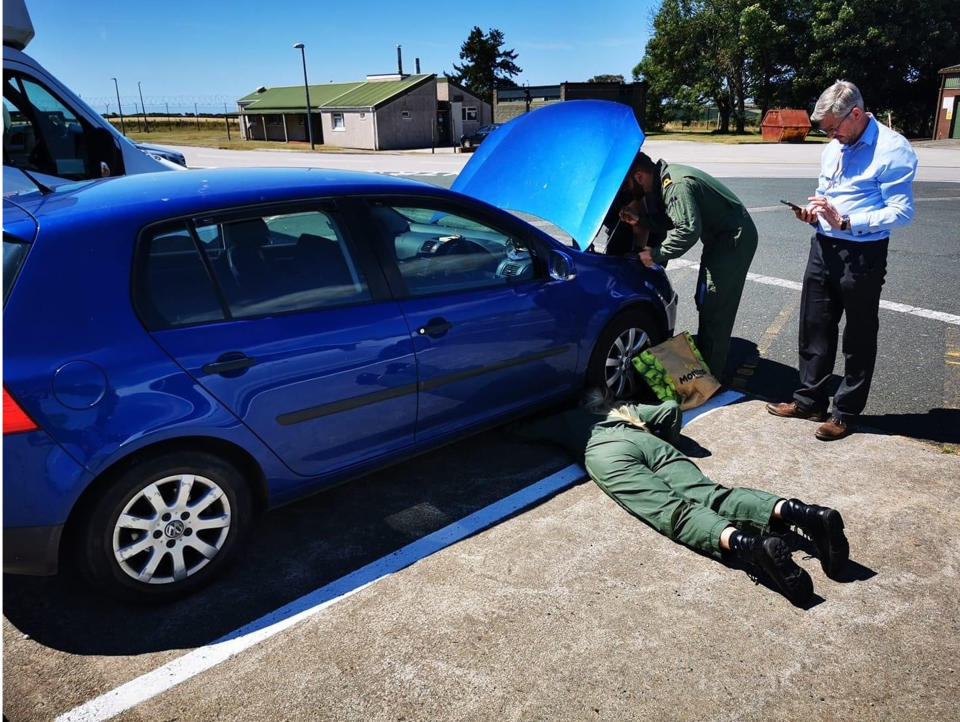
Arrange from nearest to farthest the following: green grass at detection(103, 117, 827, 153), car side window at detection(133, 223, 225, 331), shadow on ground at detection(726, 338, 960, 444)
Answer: car side window at detection(133, 223, 225, 331) → shadow on ground at detection(726, 338, 960, 444) → green grass at detection(103, 117, 827, 153)

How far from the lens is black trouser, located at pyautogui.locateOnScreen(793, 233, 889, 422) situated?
4.39 m

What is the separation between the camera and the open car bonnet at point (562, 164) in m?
4.94

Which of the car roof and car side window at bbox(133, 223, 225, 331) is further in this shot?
the car roof

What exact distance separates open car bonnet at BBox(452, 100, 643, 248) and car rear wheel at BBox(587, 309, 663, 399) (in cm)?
58

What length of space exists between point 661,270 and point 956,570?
249 centimetres

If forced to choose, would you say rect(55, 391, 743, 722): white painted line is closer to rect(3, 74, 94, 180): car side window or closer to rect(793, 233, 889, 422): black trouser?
rect(793, 233, 889, 422): black trouser

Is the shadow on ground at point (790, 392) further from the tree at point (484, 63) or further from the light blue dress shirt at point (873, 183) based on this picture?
the tree at point (484, 63)

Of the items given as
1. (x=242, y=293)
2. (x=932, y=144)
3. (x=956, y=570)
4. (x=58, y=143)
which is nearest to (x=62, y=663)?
(x=242, y=293)

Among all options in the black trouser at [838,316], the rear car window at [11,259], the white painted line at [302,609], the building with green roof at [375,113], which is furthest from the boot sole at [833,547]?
the building with green roof at [375,113]

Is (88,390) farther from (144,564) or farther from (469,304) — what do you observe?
(469,304)

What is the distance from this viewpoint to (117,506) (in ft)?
9.46

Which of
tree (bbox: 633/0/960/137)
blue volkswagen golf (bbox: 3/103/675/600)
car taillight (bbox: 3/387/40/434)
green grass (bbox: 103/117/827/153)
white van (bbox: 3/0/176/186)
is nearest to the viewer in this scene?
car taillight (bbox: 3/387/40/434)

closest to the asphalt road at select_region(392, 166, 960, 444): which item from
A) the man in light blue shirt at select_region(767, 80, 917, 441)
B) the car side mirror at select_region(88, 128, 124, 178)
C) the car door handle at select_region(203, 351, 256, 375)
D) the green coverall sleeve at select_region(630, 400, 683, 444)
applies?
the man in light blue shirt at select_region(767, 80, 917, 441)

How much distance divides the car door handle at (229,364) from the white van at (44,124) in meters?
5.51
